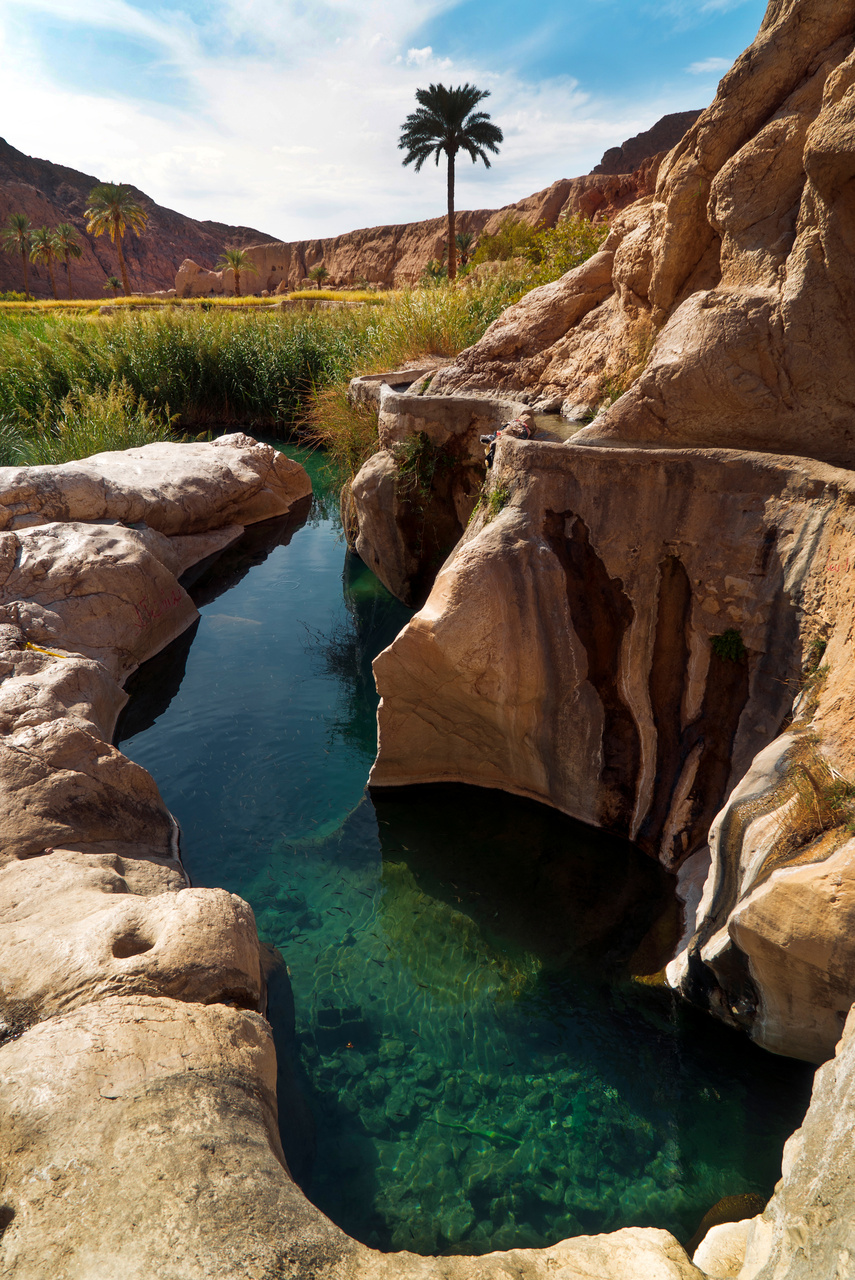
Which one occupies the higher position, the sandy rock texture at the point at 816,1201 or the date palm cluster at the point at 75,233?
the date palm cluster at the point at 75,233

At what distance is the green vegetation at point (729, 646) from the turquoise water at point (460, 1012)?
4.89 feet

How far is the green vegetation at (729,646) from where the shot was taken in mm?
4594

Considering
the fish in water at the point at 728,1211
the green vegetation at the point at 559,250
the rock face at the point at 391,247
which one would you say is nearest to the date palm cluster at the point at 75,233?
the rock face at the point at 391,247

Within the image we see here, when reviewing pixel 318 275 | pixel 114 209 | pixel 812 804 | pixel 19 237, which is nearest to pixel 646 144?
pixel 318 275

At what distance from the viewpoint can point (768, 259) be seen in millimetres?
5039

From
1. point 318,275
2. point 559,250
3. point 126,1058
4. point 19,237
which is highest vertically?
point 19,237

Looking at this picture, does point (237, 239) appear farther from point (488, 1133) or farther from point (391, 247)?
point (488, 1133)

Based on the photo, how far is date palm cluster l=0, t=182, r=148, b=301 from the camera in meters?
42.0

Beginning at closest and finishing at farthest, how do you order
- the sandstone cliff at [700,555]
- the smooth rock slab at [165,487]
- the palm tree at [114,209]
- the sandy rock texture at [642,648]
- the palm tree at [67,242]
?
the sandy rock texture at [642,648] < the sandstone cliff at [700,555] < the smooth rock slab at [165,487] < the palm tree at [114,209] < the palm tree at [67,242]

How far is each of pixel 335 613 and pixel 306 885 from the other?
4732 millimetres

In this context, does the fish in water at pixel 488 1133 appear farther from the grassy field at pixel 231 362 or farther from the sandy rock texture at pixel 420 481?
the grassy field at pixel 231 362

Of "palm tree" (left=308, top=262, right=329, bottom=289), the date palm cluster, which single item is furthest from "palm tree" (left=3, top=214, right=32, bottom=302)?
"palm tree" (left=308, top=262, right=329, bottom=289)

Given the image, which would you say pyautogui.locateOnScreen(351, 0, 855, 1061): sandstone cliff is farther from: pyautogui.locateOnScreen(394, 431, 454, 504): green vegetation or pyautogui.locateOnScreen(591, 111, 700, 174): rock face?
pyautogui.locateOnScreen(591, 111, 700, 174): rock face

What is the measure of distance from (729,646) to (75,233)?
5765cm
